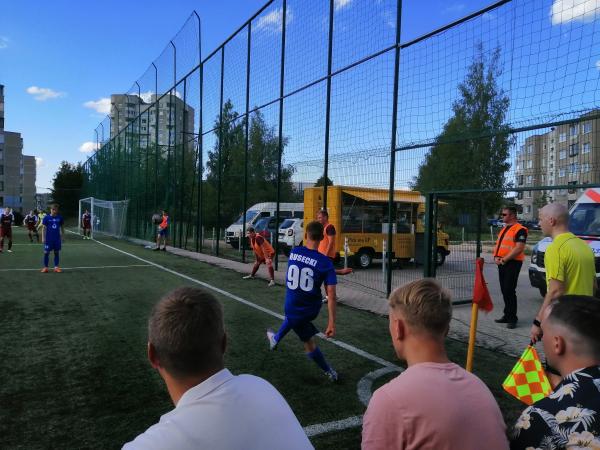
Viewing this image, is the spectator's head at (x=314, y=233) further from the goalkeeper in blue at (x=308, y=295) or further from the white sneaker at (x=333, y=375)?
the white sneaker at (x=333, y=375)

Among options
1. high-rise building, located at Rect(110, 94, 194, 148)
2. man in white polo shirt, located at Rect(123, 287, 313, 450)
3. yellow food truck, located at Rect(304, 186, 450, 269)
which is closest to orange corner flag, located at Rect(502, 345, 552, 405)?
man in white polo shirt, located at Rect(123, 287, 313, 450)

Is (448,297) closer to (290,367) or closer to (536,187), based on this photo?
(290,367)

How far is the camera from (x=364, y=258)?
A: 49.5ft

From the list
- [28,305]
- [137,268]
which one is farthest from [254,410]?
[137,268]

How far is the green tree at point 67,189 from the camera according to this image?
6278cm

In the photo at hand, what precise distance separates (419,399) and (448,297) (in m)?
0.41

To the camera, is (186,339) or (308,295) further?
(308,295)

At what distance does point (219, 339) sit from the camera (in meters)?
1.53

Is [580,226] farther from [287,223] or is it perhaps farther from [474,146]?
[287,223]

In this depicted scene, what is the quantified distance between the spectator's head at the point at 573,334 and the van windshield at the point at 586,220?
8560mm

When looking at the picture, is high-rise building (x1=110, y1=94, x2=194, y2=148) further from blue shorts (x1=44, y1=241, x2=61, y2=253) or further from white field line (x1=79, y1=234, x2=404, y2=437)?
white field line (x1=79, y1=234, x2=404, y2=437)

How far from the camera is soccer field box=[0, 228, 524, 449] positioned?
3688mm

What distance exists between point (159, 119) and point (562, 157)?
2636cm

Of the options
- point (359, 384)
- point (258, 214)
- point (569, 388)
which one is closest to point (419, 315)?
point (569, 388)
